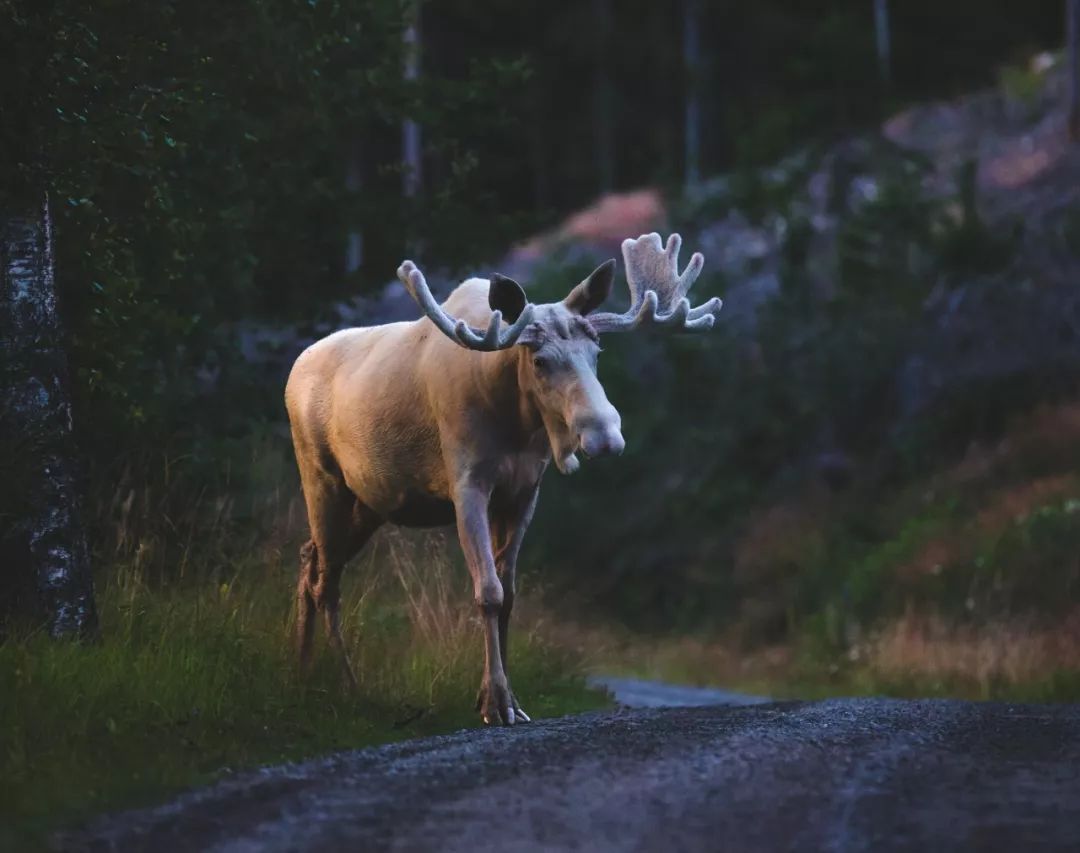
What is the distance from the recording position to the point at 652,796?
6.95 metres

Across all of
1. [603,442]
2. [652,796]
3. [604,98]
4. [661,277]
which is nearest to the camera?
[652,796]

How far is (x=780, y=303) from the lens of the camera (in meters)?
29.0

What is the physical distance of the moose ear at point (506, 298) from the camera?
9703 mm

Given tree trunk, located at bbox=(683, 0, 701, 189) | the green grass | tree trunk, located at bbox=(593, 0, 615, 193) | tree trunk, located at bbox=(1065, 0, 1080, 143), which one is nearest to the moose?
the green grass

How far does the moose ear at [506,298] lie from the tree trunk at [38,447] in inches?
89.0

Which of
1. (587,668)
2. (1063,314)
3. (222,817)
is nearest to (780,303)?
(1063,314)

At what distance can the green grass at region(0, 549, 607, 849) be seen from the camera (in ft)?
24.9

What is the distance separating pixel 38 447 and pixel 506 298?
2479 mm

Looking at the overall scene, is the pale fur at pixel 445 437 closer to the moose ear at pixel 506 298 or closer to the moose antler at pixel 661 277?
the moose ear at pixel 506 298

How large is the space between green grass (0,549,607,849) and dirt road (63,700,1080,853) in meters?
0.46

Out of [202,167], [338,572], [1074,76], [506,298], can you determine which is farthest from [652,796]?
[1074,76]

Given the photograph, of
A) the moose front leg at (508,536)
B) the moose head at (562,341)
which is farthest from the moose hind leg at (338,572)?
the moose head at (562,341)

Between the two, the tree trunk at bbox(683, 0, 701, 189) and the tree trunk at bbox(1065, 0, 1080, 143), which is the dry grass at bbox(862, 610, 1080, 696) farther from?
the tree trunk at bbox(683, 0, 701, 189)

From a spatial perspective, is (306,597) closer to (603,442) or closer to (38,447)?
(38,447)
